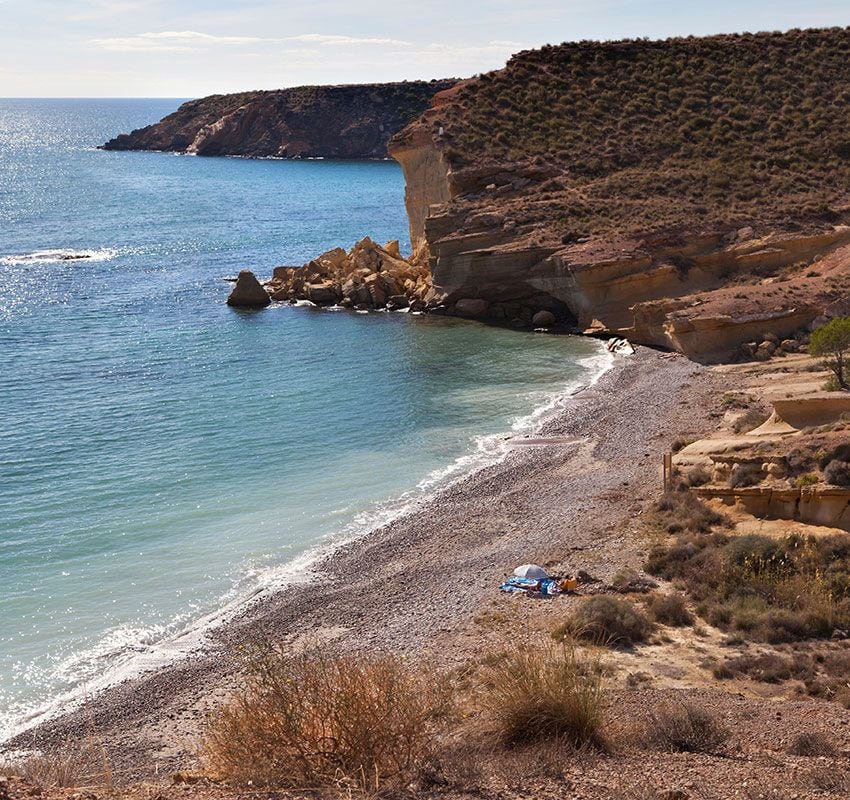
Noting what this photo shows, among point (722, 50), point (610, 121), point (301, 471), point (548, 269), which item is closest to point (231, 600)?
point (301, 471)

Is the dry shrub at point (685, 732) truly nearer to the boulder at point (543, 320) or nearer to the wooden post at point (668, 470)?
the wooden post at point (668, 470)

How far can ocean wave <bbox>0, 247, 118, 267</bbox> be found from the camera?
213ft

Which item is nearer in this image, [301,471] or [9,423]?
[301,471]

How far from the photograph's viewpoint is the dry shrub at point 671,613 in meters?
17.7

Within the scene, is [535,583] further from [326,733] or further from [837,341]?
[837,341]

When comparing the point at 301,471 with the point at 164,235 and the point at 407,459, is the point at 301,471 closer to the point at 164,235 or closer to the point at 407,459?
the point at 407,459

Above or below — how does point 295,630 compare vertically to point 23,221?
below

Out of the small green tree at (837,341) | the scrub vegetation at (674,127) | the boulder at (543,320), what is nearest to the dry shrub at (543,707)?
the small green tree at (837,341)

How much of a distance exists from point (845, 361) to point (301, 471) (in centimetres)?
1504

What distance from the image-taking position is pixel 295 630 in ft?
64.9

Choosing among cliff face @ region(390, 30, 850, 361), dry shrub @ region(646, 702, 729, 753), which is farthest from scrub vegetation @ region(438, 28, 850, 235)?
dry shrub @ region(646, 702, 729, 753)

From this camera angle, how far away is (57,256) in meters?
66.9

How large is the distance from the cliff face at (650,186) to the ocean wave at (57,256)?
22.5 meters

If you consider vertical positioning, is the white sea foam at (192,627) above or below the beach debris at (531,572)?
below
